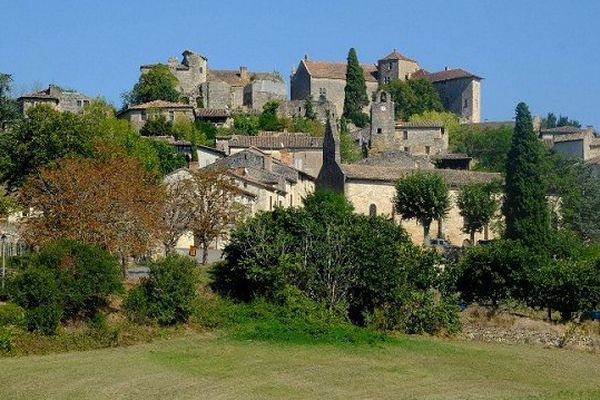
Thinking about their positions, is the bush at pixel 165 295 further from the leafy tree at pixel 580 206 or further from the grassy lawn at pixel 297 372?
the leafy tree at pixel 580 206

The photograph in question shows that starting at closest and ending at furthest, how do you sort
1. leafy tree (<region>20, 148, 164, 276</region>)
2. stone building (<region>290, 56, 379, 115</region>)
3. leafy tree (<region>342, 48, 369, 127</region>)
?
leafy tree (<region>20, 148, 164, 276</region>) < leafy tree (<region>342, 48, 369, 127</region>) < stone building (<region>290, 56, 379, 115</region>)

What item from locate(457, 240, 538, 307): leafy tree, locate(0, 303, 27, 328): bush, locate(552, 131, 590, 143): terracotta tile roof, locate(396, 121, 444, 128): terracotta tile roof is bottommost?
locate(0, 303, 27, 328): bush

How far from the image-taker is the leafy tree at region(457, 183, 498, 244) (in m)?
73.2

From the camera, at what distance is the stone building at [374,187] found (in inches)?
2926

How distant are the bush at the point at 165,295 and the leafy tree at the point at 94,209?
4.09 m

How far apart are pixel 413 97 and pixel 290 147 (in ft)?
135

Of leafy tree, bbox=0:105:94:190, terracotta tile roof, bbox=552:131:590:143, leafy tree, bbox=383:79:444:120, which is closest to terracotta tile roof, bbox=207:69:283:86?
leafy tree, bbox=383:79:444:120

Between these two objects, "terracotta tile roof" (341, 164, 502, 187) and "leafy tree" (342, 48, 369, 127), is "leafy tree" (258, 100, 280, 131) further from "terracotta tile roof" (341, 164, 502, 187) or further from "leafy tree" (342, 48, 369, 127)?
"terracotta tile roof" (341, 164, 502, 187)

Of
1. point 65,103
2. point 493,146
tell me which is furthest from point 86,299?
point 493,146

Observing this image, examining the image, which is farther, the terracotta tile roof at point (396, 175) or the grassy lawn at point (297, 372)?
the terracotta tile roof at point (396, 175)

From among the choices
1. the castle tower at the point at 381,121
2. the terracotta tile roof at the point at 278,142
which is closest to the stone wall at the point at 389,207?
the terracotta tile roof at the point at 278,142

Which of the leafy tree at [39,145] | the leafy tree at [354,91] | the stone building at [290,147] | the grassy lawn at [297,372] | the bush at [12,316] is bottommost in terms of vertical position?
the grassy lawn at [297,372]

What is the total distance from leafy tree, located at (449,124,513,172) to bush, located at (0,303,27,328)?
68.0 m

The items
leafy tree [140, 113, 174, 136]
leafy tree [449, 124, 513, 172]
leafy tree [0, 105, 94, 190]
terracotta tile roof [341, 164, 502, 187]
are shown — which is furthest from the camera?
leafy tree [449, 124, 513, 172]
